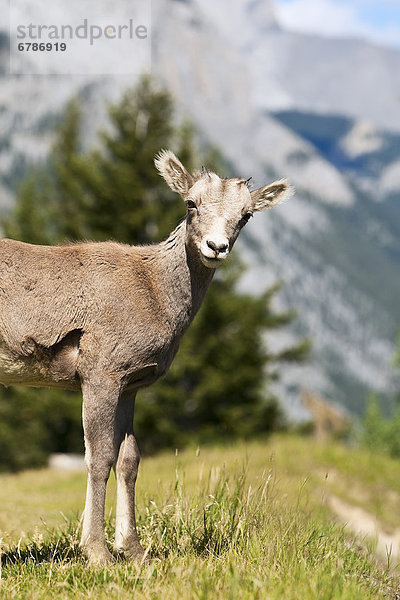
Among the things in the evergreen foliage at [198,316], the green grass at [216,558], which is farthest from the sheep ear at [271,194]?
the evergreen foliage at [198,316]

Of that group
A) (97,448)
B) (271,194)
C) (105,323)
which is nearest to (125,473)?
(97,448)

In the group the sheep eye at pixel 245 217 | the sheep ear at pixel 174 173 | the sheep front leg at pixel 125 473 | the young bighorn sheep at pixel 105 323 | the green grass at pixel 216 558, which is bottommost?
the green grass at pixel 216 558

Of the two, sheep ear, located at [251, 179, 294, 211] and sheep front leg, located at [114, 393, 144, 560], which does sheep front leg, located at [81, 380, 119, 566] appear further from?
sheep ear, located at [251, 179, 294, 211]

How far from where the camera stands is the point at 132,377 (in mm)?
6656

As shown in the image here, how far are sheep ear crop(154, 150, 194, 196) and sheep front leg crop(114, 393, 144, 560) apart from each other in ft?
6.86

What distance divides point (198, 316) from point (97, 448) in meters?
21.7

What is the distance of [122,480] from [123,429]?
47cm

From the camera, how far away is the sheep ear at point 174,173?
7223 mm

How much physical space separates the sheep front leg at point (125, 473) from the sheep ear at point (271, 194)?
2.26 meters

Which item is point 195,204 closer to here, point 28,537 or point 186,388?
point 28,537

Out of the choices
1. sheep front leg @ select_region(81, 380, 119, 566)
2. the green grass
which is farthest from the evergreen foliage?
sheep front leg @ select_region(81, 380, 119, 566)

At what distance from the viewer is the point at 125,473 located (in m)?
6.84

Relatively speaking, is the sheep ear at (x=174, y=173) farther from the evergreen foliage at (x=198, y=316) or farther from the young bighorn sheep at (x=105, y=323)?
the evergreen foliage at (x=198, y=316)

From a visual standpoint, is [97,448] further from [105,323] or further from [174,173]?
[174,173]
